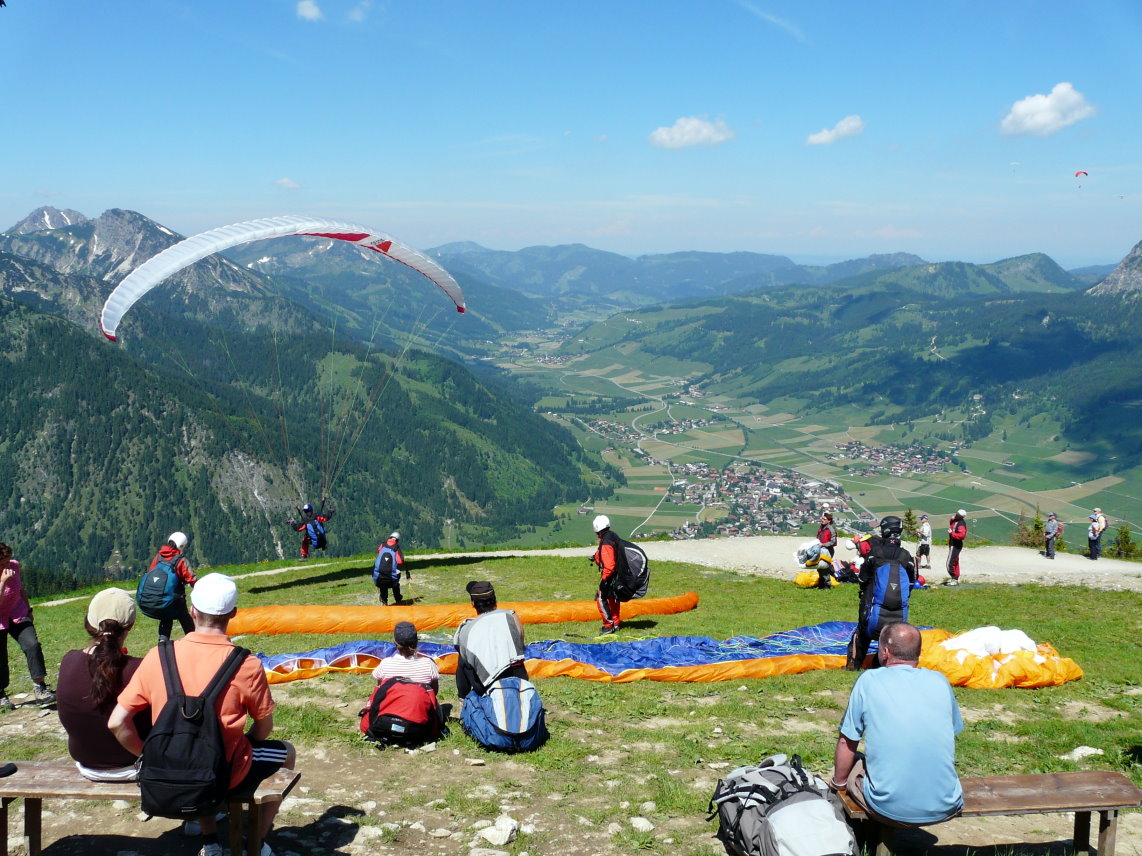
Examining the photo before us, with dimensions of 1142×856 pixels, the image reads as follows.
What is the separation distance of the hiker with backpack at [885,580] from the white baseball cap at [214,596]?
890 cm

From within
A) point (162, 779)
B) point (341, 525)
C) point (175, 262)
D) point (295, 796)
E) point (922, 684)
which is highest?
point (175, 262)

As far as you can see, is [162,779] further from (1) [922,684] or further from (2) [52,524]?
(2) [52,524]

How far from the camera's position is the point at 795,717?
10.5m

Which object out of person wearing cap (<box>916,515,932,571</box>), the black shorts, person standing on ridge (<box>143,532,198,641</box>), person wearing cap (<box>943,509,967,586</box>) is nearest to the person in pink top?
person standing on ridge (<box>143,532,198,641</box>)

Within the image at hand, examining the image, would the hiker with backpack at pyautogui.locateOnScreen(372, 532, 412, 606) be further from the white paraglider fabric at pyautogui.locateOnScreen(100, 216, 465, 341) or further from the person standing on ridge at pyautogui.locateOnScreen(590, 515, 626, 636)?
the white paraglider fabric at pyautogui.locateOnScreen(100, 216, 465, 341)

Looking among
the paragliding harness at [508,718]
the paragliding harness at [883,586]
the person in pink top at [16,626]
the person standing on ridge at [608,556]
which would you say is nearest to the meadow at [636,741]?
the paragliding harness at [508,718]

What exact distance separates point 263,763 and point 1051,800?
6.40 m

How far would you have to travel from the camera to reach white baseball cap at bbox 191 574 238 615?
5.61 m

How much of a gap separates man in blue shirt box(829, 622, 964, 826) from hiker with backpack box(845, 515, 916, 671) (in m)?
5.27

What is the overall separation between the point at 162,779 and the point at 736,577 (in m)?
22.3

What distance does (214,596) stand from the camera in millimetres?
5645

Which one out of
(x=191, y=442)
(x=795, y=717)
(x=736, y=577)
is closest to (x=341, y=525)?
(x=191, y=442)

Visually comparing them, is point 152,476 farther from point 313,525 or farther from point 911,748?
point 911,748

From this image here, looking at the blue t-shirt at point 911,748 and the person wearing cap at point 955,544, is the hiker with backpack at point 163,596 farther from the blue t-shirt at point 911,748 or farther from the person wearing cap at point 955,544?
the person wearing cap at point 955,544
